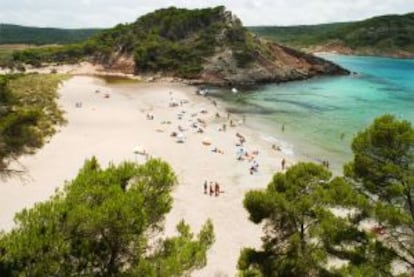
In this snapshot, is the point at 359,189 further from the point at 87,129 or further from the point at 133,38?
the point at 133,38

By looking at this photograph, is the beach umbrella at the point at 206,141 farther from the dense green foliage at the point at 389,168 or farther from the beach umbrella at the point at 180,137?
the dense green foliage at the point at 389,168

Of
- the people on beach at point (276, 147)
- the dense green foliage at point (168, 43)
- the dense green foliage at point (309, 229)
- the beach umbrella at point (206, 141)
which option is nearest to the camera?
the dense green foliage at point (309, 229)

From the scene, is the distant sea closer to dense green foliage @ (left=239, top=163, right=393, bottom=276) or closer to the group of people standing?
the group of people standing

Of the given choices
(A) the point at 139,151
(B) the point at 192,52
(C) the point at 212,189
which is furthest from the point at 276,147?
(B) the point at 192,52

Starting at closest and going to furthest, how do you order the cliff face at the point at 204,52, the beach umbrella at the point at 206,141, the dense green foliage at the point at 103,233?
the dense green foliage at the point at 103,233
the beach umbrella at the point at 206,141
the cliff face at the point at 204,52

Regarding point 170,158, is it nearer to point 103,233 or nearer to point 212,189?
point 212,189

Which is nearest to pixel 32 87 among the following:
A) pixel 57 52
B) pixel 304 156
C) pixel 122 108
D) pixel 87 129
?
pixel 122 108

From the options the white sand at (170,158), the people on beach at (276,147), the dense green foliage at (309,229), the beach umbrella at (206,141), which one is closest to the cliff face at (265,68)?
the white sand at (170,158)
